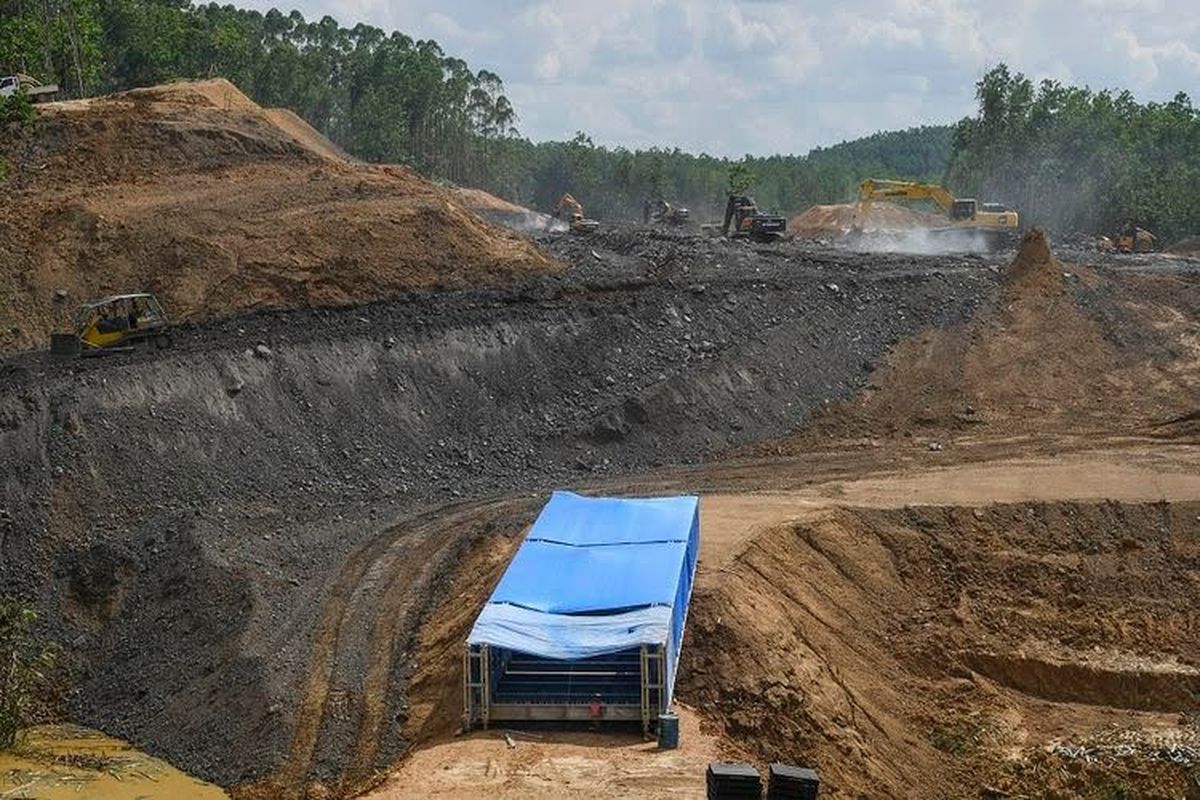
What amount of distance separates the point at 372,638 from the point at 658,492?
25.2ft

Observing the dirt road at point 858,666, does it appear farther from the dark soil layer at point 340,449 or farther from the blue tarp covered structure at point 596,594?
the dark soil layer at point 340,449

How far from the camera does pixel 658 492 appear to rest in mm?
27562

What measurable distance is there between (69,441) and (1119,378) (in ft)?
76.1

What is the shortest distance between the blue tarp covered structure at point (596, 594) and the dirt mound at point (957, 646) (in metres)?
1.04

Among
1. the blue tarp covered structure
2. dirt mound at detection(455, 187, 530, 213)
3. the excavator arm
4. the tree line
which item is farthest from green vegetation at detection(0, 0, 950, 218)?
the blue tarp covered structure

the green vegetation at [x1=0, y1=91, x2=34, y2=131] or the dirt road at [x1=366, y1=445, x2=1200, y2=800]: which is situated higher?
the green vegetation at [x1=0, y1=91, x2=34, y2=131]

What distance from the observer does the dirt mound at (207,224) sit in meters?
31.5

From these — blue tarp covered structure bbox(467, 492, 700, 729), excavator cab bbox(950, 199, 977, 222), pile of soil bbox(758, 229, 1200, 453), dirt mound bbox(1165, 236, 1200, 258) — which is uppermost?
excavator cab bbox(950, 199, 977, 222)

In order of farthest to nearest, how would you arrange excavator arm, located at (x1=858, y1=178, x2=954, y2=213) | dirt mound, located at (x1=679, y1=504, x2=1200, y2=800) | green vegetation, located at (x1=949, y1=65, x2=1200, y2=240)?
green vegetation, located at (x1=949, y1=65, x2=1200, y2=240), excavator arm, located at (x1=858, y1=178, x2=954, y2=213), dirt mound, located at (x1=679, y1=504, x2=1200, y2=800)

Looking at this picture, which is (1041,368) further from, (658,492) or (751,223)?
(751,223)

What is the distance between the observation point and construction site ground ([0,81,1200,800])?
1930 cm

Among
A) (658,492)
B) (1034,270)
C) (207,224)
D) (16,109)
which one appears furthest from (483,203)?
(658,492)

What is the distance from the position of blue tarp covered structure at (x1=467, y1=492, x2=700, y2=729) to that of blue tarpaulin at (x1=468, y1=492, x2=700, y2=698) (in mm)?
13

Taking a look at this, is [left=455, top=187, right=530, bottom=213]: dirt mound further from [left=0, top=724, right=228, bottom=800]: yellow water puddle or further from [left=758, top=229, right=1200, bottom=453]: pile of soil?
[left=0, top=724, right=228, bottom=800]: yellow water puddle
